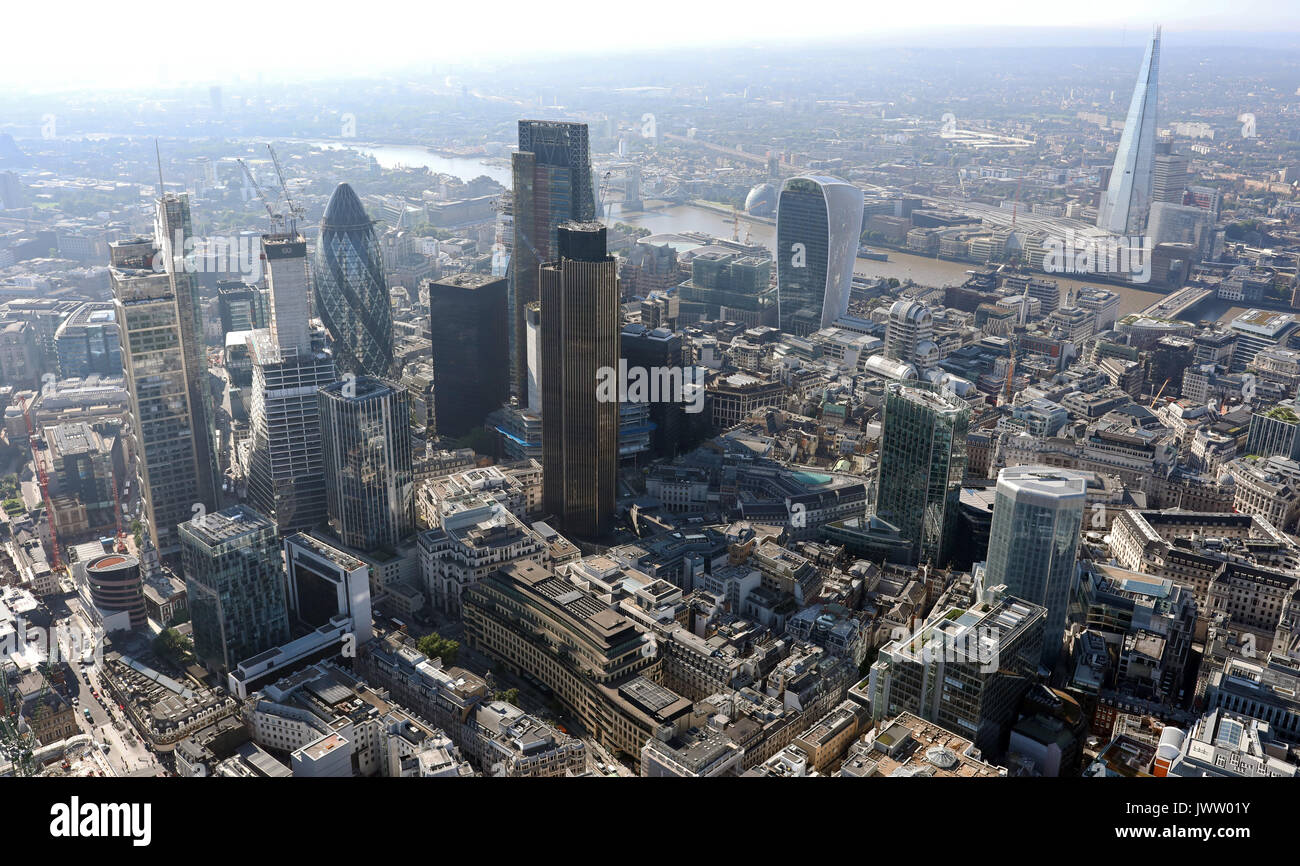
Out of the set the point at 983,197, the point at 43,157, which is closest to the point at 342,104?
the point at 43,157

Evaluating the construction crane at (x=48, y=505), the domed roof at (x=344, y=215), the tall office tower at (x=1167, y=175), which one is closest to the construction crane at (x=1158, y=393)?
the tall office tower at (x=1167, y=175)

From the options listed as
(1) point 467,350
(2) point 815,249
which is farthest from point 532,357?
(2) point 815,249

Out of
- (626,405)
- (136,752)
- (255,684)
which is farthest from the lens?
(626,405)

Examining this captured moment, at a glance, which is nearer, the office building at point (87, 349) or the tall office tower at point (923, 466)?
the tall office tower at point (923, 466)

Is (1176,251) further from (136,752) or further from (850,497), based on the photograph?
(136,752)

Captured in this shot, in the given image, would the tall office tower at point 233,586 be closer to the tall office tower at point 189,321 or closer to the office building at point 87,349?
the tall office tower at point 189,321

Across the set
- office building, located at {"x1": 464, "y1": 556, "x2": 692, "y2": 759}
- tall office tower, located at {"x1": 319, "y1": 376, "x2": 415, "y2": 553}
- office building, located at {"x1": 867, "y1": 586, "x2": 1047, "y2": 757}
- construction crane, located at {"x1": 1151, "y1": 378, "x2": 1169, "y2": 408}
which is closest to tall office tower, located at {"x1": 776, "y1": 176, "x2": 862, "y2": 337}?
construction crane, located at {"x1": 1151, "y1": 378, "x2": 1169, "y2": 408}
